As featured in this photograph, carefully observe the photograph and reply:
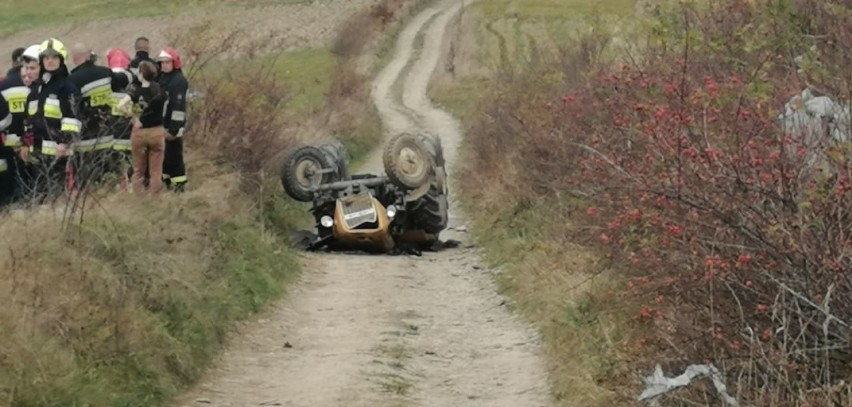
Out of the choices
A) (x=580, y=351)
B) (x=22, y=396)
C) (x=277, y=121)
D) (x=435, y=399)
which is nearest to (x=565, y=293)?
(x=580, y=351)

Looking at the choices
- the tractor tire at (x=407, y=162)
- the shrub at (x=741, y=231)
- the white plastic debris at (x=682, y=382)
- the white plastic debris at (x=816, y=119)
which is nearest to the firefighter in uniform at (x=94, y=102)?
the tractor tire at (x=407, y=162)

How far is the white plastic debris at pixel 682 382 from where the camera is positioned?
7.51m

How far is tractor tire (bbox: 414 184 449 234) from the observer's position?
18.0 m

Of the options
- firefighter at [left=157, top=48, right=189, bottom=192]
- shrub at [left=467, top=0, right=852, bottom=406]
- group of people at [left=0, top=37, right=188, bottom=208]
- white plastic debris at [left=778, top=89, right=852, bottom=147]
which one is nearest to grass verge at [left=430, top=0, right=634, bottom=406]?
shrub at [left=467, top=0, right=852, bottom=406]

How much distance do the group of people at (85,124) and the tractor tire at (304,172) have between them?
99.4 inches

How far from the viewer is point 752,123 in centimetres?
880

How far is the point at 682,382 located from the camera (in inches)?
297

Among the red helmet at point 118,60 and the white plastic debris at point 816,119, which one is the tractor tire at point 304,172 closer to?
the red helmet at point 118,60

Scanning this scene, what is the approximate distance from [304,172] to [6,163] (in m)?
4.97

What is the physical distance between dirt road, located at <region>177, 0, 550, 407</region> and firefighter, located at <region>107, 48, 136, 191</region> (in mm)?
2140

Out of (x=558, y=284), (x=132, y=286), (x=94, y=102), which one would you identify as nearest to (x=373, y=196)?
(x=94, y=102)

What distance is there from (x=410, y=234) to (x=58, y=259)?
8703 millimetres

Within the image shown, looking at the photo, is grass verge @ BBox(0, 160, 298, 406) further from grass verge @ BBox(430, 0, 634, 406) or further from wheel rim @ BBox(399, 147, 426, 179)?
wheel rim @ BBox(399, 147, 426, 179)

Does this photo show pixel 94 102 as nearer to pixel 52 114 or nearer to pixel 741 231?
pixel 52 114
